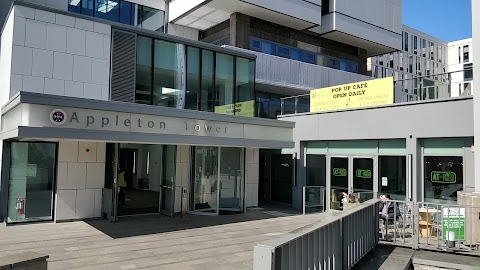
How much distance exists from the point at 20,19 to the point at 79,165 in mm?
4997

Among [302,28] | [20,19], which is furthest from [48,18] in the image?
[302,28]

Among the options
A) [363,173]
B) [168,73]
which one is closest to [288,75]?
[363,173]

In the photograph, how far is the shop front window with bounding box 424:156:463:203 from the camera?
1216 cm

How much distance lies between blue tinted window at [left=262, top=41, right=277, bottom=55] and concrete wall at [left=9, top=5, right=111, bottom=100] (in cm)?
1196

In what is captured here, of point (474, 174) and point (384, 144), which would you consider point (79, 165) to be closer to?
point (384, 144)

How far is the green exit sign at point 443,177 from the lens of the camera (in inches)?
482

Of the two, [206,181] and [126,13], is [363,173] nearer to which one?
[206,181]

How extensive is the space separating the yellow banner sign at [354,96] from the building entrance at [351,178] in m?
2.18

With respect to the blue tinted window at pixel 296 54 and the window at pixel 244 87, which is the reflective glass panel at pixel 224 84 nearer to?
the window at pixel 244 87

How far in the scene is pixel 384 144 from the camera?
571 inches

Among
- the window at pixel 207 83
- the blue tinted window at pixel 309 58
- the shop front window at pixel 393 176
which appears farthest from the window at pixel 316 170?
the blue tinted window at pixel 309 58

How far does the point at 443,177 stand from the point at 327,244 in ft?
27.8

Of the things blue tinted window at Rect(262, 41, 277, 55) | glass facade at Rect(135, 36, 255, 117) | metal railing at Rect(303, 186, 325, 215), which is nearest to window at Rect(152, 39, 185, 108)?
glass facade at Rect(135, 36, 255, 117)

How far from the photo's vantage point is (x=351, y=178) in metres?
15.5
